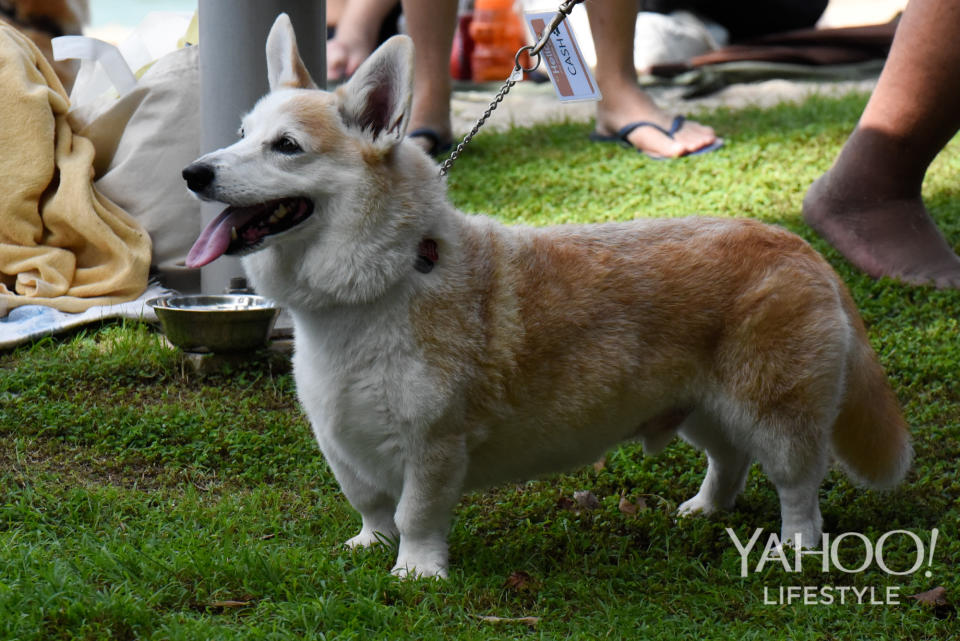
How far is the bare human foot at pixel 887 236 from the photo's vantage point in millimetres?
4859

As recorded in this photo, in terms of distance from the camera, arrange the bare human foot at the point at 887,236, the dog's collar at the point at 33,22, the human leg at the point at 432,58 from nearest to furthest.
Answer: the bare human foot at the point at 887,236 → the dog's collar at the point at 33,22 → the human leg at the point at 432,58

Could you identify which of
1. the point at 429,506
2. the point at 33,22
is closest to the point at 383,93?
the point at 429,506

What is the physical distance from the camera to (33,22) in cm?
577

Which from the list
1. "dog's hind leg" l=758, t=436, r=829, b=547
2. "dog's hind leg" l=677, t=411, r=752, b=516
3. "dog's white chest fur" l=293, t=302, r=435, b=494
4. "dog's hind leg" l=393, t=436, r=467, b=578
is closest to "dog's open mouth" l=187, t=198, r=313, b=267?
"dog's white chest fur" l=293, t=302, r=435, b=494

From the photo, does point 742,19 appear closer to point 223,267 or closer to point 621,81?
point 621,81

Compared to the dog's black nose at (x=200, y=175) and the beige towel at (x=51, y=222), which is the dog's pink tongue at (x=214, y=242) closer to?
the dog's black nose at (x=200, y=175)

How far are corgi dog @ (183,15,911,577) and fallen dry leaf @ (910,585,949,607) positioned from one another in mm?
365

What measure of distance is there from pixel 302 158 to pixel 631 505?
5.07 ft

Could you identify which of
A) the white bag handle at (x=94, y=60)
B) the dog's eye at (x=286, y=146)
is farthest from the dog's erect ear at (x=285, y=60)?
the white bag handle at (x=94, y=60)

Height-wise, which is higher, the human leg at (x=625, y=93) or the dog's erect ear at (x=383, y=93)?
the dog's erect ear at (x=383, y=93)

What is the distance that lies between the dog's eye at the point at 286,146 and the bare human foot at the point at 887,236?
10.5 ft

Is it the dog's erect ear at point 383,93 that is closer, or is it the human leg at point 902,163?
the dog's erect ear at point 383,93

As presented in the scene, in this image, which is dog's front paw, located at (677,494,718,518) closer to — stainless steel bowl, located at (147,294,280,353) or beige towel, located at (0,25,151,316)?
stainless steel bowl, located at (147,294,280,353)

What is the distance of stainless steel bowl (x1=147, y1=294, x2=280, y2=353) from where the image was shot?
4031mm
